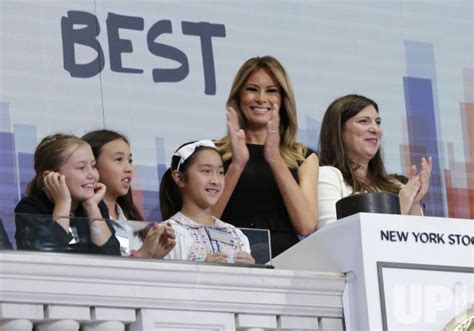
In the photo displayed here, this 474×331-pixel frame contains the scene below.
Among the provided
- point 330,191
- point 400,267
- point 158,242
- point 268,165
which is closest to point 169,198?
point 268,165

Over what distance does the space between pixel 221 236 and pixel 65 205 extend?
0.54 metres

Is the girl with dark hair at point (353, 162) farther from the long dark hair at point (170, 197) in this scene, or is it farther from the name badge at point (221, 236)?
the name badge at point (221, 236)

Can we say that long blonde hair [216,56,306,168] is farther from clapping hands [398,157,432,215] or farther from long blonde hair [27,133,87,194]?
long blonde hair [27,133,87,194]

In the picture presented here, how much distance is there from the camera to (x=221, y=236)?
5984 millimetres

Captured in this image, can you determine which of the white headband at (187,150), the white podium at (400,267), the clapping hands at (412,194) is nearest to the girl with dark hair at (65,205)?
the white headband at (187,150)

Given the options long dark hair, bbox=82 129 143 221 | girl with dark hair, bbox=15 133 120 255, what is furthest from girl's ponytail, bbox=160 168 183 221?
girl with dark hair, bbox=15 133 120 255

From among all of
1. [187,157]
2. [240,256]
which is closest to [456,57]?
[187,157]

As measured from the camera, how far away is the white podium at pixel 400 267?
5934 millimetres

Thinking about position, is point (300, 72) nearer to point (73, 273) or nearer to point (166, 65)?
point (166, 65)

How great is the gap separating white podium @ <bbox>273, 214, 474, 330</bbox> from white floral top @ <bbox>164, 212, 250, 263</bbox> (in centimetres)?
35

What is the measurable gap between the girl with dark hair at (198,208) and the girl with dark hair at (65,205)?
0.26 meters

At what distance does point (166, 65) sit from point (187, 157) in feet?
4.68

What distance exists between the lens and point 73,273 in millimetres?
5602

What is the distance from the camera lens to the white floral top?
19.3 feet
